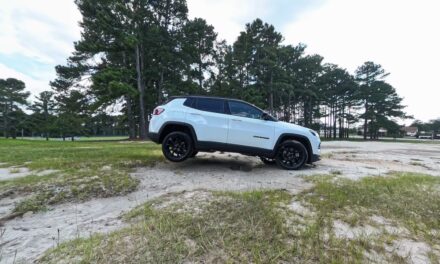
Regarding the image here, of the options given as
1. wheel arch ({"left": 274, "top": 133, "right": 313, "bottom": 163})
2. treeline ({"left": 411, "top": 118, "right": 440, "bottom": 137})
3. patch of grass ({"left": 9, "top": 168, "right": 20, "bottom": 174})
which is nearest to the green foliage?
patch of grass ({"left": 9, "top": 168, "right": 20, "bottom": 174})

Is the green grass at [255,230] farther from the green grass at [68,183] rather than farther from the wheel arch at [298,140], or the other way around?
the wheel arch at [298,140]

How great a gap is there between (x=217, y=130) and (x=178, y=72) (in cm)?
2035

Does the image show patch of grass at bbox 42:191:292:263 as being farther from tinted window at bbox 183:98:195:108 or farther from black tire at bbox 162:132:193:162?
tinted window at bbox 183:98:195:108

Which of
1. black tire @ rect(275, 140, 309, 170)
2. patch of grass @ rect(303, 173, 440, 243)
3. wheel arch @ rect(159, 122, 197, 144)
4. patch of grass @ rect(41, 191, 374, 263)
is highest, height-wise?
wheel arch @ rect(159, 122, 197, 144)

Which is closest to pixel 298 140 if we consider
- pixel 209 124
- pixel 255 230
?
pixel 209 124

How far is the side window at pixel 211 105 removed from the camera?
526 centimetres

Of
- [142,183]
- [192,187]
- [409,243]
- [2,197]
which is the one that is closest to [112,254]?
[192,187]

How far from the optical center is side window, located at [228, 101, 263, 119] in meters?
5.28

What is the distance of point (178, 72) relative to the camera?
24031 millimetres

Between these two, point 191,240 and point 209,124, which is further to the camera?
point 209,124

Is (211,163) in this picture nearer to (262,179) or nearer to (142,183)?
(262,179)

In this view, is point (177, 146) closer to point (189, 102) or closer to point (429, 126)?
point (189, 102)

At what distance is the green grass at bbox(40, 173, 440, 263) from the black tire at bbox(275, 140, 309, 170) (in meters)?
1.75

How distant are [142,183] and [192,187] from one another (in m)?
0.98
